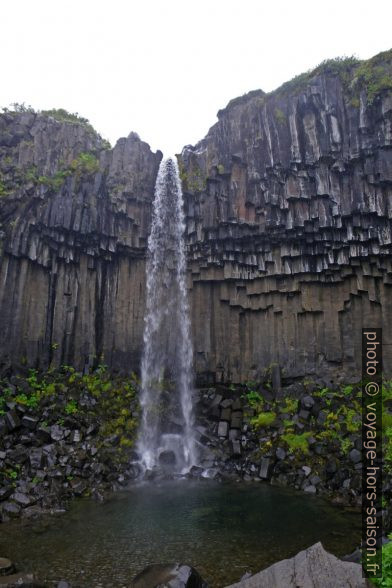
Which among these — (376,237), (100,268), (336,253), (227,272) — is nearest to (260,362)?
(227,272)

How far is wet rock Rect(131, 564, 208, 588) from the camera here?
8234 mm

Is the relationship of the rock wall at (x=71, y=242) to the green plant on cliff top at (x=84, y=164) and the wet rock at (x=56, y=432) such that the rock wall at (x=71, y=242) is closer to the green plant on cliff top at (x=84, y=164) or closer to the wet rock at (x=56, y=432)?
the green plant on cliff top at (x=84, y=164)

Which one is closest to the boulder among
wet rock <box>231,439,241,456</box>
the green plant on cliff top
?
wet rock <box>231,439,241,456</box>

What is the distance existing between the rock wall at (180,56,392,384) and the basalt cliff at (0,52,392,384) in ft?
0.24

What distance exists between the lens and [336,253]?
24.4 meters

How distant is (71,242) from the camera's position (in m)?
26.1

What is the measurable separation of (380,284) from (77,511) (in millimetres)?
17664

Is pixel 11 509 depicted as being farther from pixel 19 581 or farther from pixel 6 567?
pixel 19 581

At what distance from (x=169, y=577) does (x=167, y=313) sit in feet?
64.2

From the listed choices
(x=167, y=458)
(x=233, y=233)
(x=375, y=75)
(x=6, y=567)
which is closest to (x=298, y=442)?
(x=167, y=458)

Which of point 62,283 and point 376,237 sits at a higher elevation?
point 376,237

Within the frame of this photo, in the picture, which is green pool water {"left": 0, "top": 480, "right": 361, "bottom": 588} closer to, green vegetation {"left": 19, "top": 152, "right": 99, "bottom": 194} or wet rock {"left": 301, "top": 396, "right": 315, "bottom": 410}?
wet rock {"left": 301, "top": 396, "right": 315, "bottom": 410}

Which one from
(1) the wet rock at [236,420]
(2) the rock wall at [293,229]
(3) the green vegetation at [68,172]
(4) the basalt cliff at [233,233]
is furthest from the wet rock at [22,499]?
(3) the green vegetation at [68,172]

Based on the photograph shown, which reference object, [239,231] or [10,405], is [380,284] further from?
[10,405]
